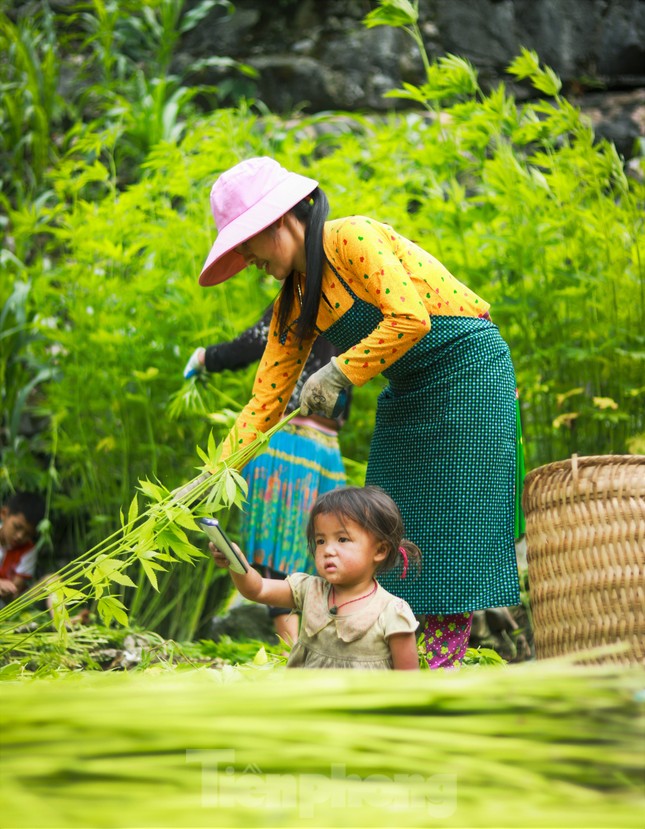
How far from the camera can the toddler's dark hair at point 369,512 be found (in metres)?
1.87

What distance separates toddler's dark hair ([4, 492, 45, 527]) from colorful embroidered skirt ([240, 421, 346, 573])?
1.34 meters

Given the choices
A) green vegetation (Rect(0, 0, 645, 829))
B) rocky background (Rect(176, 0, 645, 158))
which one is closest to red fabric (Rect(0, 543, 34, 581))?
green vegetation (Rect(0, 0, 645, 829))

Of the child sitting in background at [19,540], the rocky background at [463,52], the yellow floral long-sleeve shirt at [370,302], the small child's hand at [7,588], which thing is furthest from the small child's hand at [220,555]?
the rocky background at [463,52]

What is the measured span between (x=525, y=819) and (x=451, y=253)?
9.34 ft

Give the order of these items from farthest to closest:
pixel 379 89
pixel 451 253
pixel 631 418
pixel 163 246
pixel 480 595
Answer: pixel 379 89, pixel 163 246, pixel 451 253, pixel 631 418, pixel 480 595

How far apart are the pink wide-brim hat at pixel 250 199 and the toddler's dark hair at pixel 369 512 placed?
50cm

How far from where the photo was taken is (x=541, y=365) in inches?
122

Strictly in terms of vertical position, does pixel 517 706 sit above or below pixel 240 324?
above

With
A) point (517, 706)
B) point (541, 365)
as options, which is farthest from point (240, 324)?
point (517, 706)

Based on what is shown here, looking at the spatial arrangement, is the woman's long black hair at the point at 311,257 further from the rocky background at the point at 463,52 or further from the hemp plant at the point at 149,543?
the rocky background at the point at 463,52

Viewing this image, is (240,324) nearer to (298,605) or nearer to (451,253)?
(451,253)

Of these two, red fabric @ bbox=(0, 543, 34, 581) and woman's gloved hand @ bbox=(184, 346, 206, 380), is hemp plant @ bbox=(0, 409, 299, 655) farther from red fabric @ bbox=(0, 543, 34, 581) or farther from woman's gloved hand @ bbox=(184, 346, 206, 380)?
red fabric @ bbox=(0, 543, 34, 581)

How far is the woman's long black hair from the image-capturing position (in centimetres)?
203

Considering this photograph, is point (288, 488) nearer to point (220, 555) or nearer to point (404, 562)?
point (404, 562)
